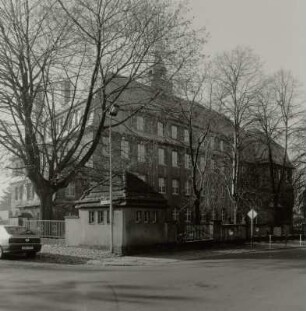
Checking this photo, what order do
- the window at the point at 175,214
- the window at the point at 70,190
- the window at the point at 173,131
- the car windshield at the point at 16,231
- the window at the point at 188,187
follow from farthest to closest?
the window at the point at 173,131 < the window at the point at 188,187 < the window at the point at 175,214 < the window at the point at 70,190 < the car windshield at the point at 16,231

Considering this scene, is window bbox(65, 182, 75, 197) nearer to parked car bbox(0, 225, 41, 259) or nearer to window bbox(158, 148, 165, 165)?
window bbox(158, 148, 165, 165)

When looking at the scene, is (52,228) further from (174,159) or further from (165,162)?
(174,159)

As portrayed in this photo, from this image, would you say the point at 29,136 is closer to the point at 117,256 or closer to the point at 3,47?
the point at 3,47

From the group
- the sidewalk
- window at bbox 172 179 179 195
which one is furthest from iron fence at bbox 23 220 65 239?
window at bbox 172 179 179 195

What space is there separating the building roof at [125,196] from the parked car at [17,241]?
3904mm

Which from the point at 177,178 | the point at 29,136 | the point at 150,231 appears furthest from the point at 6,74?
the point at 177,178

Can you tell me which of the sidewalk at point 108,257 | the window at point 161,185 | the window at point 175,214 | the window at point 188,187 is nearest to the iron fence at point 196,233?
the sidewalk at point 108,257

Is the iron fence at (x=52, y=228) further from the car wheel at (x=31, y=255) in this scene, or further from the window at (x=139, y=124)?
the window at (x=139, y=124)

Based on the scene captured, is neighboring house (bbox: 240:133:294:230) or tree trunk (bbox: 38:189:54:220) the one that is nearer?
tree trunk (bbox: 38:189:54:220)

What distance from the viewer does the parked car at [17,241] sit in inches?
768

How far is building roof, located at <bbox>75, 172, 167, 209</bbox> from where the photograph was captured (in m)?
22.5

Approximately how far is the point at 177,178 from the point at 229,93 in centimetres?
1879

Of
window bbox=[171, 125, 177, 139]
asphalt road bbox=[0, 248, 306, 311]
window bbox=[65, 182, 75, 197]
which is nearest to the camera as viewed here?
asphalt road bbox=[0, 248, 306, 311]

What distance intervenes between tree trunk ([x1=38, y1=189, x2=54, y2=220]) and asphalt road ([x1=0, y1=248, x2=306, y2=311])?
11695 mm
